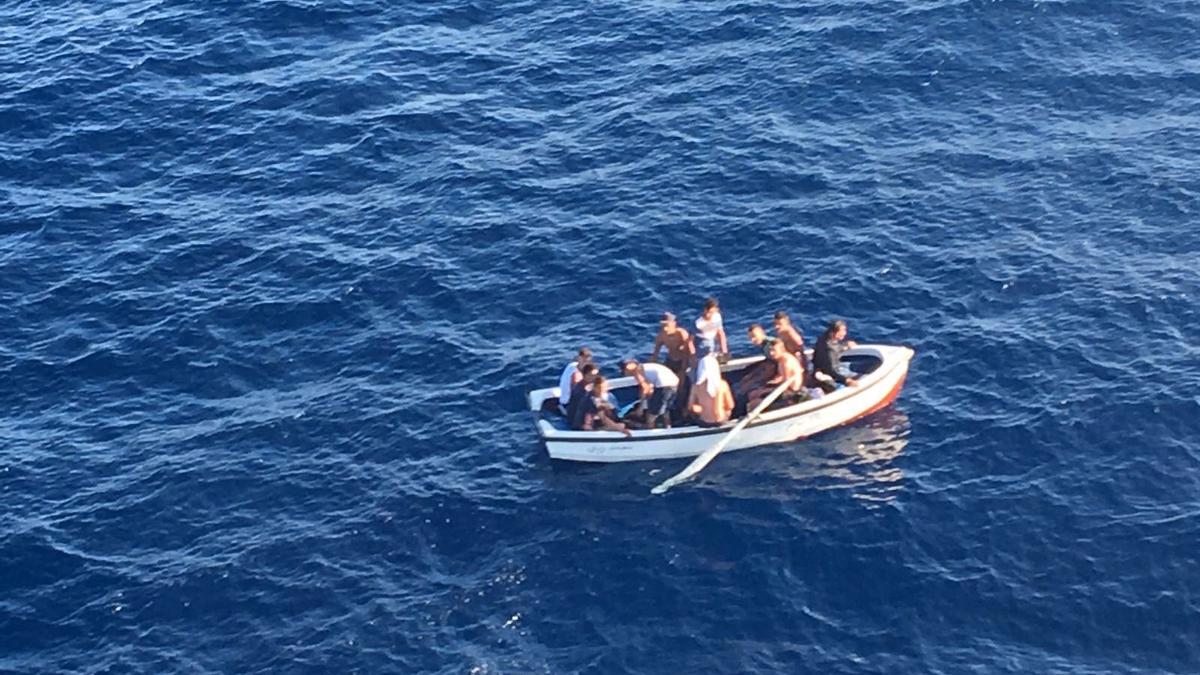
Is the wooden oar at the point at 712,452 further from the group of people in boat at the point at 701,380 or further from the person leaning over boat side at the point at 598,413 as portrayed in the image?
the person leaning over boat side at the point at 598,413

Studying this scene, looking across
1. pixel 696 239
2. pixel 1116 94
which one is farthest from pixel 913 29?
pixel 696 239

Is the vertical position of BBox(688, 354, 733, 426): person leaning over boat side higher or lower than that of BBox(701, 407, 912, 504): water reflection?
higher

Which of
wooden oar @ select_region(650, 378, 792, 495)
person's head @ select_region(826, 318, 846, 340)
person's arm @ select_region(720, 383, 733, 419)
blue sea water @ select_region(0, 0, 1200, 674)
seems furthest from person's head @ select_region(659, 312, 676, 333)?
person's head @ select_region(826, 318, 846, 340)

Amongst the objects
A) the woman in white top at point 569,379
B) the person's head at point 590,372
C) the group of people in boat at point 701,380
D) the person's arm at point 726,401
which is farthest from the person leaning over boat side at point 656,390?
the person's arm at point 726,401

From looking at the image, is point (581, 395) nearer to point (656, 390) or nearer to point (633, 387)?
point (656, 390)

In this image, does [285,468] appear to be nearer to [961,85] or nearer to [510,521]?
[510,521]

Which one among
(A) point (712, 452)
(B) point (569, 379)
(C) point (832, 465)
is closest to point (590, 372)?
(B) point (569, 379)

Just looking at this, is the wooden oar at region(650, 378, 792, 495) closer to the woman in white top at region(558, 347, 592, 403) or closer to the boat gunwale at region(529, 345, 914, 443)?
the boat gunwale at region(529, 345, 914, 443)
